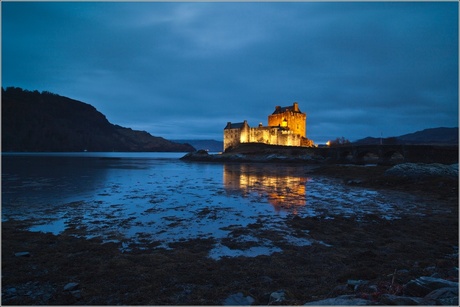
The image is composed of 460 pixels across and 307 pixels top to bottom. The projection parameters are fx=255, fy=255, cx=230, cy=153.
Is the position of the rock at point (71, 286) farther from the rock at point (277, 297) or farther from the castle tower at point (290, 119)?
the castle tower at point (290, 119)

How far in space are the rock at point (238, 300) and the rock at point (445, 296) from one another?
2.83 metres

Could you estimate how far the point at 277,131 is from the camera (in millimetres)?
93812

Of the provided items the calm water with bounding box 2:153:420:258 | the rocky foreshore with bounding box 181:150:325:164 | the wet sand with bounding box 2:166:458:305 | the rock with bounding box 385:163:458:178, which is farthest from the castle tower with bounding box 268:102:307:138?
the wet sand with bounding box 2:166:458:305

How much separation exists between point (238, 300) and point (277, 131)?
91.3 m

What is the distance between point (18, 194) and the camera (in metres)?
17.2

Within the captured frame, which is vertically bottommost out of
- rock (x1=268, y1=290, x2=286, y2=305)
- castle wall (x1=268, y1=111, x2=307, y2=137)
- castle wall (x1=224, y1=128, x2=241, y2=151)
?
rock (x1=268, y1=290, x2=286, y2=305)

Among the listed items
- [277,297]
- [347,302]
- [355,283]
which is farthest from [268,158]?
[347,302]

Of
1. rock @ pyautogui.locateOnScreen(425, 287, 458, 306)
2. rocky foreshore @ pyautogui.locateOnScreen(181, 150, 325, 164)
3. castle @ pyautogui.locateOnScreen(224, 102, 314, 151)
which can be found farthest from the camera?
castle @ pyautogui.locateOnScreen(224, 102, 314, 151)

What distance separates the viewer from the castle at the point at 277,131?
309ft

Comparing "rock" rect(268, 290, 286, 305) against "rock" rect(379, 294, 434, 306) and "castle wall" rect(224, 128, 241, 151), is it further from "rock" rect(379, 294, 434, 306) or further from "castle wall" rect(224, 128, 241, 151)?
"castle wall" rect(224, 128, 241, 151)

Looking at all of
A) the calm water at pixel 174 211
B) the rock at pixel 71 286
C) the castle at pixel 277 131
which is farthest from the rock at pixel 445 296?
the castle at pixel 277 131

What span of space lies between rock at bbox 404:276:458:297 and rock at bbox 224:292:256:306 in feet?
8.78

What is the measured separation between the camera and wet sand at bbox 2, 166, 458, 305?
4996mm

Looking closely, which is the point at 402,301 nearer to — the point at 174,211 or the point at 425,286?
the point at 425,286
